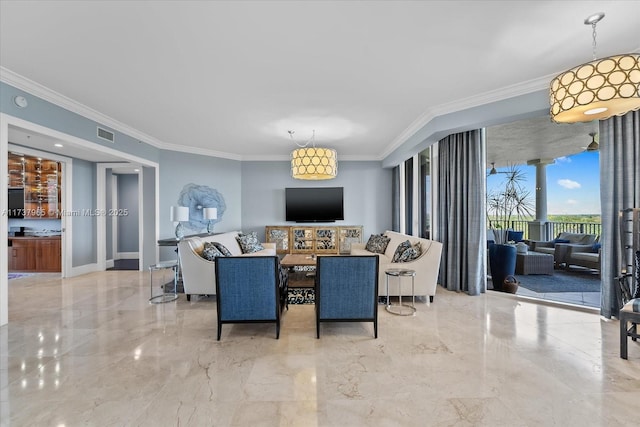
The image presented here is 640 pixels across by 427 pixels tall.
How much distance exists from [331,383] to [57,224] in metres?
7.43

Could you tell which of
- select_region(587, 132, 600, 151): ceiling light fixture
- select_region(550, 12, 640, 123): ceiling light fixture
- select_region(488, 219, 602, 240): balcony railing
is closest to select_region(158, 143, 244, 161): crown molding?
select_region(488, 219, 602, 240): balcony railing

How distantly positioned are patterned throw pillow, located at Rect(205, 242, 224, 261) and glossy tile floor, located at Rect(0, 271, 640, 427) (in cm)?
80

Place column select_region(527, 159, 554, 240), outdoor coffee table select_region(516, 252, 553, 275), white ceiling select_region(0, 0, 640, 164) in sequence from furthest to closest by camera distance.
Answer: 1. column select_region(527, 159, 554, 240)
2. outdoor coffee table select_region(516, 252, 553, 275)
3. white ceiling select_region(0, 0, 640, 164)

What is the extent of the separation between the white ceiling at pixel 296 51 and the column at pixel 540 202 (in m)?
4.42

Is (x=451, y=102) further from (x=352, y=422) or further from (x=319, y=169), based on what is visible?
(x=352, y=422)

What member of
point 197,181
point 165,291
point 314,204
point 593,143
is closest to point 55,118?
point 165,291

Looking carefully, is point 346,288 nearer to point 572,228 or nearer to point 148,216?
point 148,216

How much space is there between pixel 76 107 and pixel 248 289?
12.2ft

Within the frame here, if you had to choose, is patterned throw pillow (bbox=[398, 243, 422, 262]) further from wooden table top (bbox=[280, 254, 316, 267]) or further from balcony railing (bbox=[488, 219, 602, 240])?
balcony railing (bbox=[488, 219, 602, 240])

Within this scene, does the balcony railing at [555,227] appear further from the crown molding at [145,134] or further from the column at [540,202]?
the crown molding at [145,134]

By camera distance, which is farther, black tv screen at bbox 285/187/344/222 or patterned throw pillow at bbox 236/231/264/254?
Result: black tv screen at bbox 285/187/344/222

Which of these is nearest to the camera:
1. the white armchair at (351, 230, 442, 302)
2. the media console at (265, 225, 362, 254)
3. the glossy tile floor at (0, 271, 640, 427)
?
the glossy tile floor at (0, 271, 640, 427)

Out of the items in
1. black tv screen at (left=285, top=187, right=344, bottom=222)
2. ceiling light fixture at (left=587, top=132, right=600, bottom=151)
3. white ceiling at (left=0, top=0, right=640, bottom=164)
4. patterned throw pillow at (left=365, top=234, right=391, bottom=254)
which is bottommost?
patterned throw pillow at (left=365, top=234, right=391, bottom=254)

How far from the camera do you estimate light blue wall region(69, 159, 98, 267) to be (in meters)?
5.87
